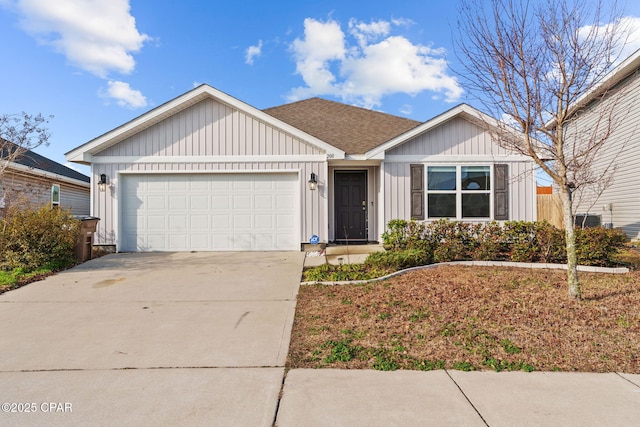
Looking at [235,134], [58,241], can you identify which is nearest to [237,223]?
[235,134]

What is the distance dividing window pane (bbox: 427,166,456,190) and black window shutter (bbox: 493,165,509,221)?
1196 millimetres

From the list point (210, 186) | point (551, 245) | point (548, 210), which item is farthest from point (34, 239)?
point (548, 210)

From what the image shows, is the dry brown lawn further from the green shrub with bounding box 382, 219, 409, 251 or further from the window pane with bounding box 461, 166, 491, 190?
the window pane with bounding box 461, 166, 491, 190

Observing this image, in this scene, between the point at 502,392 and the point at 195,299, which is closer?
the point at 502,392

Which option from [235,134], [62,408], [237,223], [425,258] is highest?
[235,134]

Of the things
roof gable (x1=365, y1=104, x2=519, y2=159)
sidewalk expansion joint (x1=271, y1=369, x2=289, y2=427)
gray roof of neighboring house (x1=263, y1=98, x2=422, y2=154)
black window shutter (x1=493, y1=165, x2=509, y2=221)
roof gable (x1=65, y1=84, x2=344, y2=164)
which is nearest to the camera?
sidewalk expansion joint (x1=271, y1=369, x2=289, y2=427)

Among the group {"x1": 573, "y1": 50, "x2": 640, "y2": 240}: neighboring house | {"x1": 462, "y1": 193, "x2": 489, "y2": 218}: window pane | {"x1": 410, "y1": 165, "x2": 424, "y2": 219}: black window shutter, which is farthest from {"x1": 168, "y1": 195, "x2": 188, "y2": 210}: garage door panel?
{"x1": 573, "y1": 50, "x2": 640, "y2": 240}: neighboring house

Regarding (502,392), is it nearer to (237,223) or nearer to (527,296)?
(527,296)

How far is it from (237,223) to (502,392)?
25.6 ft

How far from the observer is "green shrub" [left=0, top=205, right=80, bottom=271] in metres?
6.86

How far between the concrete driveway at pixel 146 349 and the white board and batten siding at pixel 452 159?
4302mm

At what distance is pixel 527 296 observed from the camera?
15.7 feet

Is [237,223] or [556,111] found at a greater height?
[556,111]

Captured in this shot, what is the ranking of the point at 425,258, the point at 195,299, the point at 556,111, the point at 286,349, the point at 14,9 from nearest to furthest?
the point at 286,349 < the point at 556,111 < the point at 195,299 < the point at 425,258 < the point at 14,9
